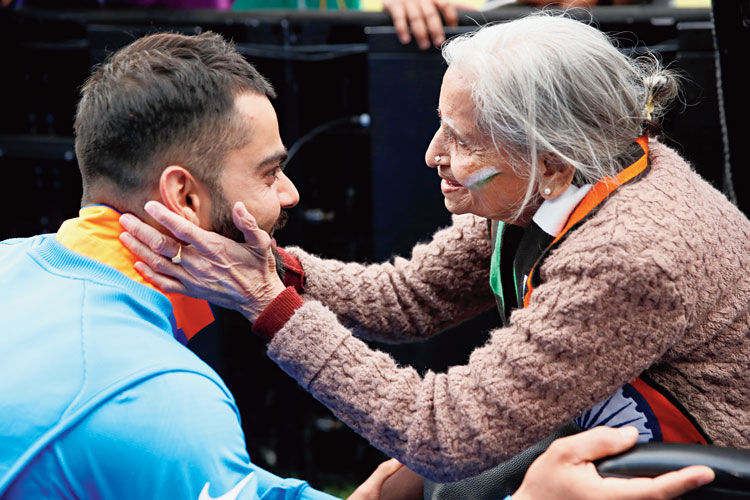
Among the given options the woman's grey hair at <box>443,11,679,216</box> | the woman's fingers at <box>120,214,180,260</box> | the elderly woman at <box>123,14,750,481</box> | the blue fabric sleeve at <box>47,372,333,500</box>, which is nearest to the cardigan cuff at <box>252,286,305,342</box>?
the elderly woman at <box>123,14,750,481</box>

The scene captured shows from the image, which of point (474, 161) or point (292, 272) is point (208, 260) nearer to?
point (292, 272)

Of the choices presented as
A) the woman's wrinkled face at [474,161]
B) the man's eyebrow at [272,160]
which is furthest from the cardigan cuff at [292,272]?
the woman's wrinkled face at [474,161]

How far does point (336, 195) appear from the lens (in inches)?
107

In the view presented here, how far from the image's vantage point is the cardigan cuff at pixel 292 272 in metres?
1.90

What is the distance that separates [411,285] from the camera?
2.01m

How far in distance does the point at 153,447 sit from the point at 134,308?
0.86ft

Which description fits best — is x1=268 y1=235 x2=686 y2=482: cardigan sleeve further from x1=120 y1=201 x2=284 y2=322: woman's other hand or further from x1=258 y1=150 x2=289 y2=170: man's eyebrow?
x1=258 y1=150 x2=289 y2=170: man's eyebrow

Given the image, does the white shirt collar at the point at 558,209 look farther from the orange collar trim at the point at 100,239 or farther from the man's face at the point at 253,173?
the orange collar trim at the point at 100,239

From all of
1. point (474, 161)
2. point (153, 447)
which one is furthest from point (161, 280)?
point (474, 161)

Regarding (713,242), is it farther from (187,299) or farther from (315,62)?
(315,62)

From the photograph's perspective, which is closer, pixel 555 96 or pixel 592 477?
pixel 592 477

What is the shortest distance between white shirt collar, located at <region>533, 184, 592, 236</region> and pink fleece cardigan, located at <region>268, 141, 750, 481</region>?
81 millimetres

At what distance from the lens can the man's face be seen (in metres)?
1.54

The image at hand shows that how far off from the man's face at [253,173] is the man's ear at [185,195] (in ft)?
0.06
